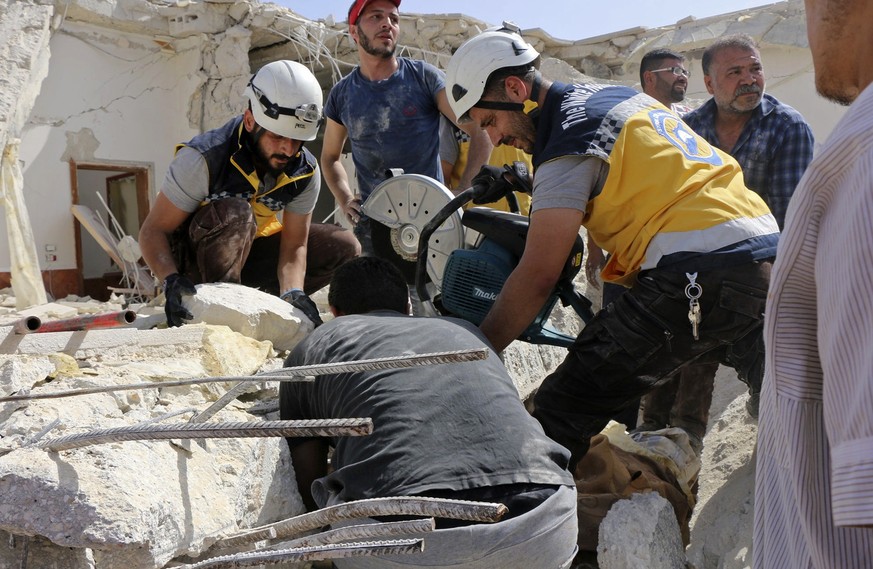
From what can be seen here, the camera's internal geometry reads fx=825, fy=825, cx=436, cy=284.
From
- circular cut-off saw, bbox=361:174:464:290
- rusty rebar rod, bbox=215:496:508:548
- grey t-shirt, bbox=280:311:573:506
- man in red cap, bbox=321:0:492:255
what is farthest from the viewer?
man in red cap, bbox=321:0:492:255

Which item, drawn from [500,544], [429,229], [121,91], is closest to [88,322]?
[429,229]

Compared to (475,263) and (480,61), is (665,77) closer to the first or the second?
(480,61)

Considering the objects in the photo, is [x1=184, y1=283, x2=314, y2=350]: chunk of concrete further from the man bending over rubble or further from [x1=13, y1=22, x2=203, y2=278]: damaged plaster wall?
[x1=13, y1=22, x2=203, y2=278]: damaged plaster wall

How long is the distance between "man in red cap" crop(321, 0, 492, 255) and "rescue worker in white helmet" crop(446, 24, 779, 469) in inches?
51.0

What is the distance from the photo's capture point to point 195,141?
12.6ft

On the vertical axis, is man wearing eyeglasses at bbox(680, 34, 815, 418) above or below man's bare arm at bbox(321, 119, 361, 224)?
above

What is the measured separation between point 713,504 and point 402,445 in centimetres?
170

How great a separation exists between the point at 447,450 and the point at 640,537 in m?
0.87

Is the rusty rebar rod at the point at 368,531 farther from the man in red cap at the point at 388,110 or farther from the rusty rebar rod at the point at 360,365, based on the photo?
the man in red cap at the point at 388,110

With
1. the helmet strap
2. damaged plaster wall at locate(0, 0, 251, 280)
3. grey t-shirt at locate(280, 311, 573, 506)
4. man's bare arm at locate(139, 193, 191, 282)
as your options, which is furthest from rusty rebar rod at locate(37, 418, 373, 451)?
damaged plaster wall at locate(0, 0, 251, 280)

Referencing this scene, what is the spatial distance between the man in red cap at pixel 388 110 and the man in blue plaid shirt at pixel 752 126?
43.6 inches

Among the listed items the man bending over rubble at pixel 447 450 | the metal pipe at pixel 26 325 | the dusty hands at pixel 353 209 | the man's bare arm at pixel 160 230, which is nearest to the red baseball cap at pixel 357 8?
the dusty hands at pixel 353 209

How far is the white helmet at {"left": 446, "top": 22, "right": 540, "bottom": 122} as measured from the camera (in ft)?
9.14

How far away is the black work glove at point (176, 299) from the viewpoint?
342cm
